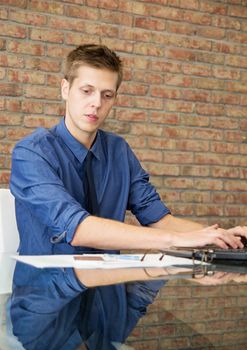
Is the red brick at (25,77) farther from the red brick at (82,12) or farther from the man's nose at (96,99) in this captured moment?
the man's nose at (96,99)

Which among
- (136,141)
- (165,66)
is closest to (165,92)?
(165,66)

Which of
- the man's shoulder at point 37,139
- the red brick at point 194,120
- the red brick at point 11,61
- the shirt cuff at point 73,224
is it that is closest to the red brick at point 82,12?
the red brick at point 11,61

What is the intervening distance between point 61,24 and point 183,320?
2729 mm

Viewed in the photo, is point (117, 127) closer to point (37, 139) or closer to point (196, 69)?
point (196, 69)

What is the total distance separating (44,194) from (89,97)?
44cm

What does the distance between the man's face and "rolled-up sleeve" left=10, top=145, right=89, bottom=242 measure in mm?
221

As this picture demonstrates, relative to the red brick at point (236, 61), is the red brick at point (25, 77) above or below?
below

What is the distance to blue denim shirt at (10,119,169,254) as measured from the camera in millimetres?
1726

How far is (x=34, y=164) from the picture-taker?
1.84 meters

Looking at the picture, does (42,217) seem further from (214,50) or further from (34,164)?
(214,50)

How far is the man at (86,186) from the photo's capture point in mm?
1647

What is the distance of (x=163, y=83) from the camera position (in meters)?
3.57

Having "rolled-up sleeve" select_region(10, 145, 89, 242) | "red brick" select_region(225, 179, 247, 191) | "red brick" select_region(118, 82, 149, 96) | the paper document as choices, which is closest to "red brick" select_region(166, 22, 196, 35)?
"red brick" select_region(118, 82, 149, 96)

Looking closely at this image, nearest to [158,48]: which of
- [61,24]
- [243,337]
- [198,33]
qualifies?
[198,33]
